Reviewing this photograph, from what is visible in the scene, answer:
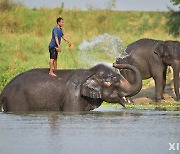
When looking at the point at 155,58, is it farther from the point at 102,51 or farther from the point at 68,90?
the point at 68,90

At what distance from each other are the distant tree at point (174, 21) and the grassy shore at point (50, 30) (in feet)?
1.06

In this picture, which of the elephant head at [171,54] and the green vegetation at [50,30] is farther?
the green vegetation at [50,30]

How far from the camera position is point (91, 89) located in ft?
47.7

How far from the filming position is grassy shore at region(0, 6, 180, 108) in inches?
1000

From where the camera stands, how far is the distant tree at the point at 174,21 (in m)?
32.6

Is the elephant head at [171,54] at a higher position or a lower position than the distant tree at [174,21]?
lower

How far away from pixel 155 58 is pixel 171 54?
1.33ft

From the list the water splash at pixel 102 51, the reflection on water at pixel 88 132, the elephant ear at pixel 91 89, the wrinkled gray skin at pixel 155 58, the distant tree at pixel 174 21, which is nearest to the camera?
the reflection on water at pixel 88 132

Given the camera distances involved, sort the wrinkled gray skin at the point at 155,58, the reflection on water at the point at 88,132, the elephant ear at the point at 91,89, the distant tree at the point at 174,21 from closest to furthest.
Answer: the reflection on water at the point at 88,132 → the elephant ear at the point at 91,89 → the wrinkled gray skin at the point at 155,58 → the distant tree at the point at 174,21

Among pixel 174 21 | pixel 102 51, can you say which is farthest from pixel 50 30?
pixel 102 51

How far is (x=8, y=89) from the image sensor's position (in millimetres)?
14945

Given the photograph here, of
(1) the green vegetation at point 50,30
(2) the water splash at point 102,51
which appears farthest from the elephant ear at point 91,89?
(1) the green vegetation at point 50,30

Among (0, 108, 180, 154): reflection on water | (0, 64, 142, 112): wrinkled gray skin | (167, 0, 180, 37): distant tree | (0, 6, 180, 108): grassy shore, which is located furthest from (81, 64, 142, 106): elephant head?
(167, 0, 180, 37): distant tree

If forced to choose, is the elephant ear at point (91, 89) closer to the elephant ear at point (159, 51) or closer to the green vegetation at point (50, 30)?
the elephant ear at point (159, 51)
